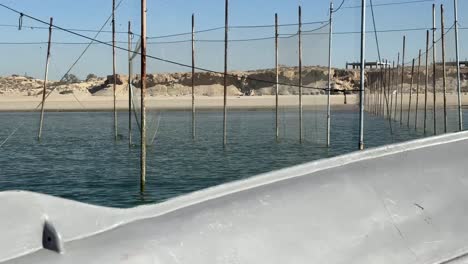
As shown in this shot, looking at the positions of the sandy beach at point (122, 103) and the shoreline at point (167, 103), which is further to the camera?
the sandy beach at point (122, 103)

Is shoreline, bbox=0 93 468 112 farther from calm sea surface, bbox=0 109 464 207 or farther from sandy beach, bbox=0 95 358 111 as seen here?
calm sea surface, bbox=0 109 464 207

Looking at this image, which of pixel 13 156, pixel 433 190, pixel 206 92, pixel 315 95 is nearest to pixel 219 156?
pixel 315 95

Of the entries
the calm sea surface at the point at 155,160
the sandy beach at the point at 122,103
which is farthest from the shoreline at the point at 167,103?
the calm sea surface at the point at 155,160

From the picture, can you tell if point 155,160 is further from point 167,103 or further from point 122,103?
point 122,103

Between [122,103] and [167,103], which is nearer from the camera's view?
[167,103]

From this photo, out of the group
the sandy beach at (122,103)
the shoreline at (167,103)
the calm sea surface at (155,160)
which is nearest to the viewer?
the calm sea surface at (155,160)

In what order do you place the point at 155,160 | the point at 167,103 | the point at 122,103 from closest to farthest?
the point at 155,160 → the point at 167,103 → the point at 122,103

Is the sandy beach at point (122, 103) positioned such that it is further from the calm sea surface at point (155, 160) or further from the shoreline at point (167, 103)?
the calm sea surface at point (155, 160)

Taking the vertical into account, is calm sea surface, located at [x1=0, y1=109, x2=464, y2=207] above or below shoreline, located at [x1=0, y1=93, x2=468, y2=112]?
below

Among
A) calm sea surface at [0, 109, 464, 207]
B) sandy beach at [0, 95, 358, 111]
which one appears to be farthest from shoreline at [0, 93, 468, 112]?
calm sea surface at [0, 109, 464, 207]

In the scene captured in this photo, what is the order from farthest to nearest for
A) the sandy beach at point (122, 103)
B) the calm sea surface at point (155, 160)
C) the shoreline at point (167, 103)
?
the sandy beach at point (122, 103), the shoreline at point (167, 103), the calm sea surface at point (155, 160)

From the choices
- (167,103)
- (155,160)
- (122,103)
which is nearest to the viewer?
(155,160)

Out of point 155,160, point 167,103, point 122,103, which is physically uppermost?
point 122,103

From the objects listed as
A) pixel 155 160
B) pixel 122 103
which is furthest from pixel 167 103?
pixel 155 160
